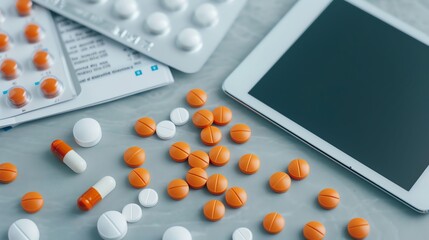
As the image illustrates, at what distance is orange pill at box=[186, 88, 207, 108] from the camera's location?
0.67 m

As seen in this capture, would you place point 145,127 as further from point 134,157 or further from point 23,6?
point 23,6

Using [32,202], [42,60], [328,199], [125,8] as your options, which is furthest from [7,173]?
[328,199]

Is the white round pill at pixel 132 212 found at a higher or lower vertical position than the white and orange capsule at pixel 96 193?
higher

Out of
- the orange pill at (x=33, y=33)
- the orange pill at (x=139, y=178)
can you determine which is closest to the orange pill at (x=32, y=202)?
the orange pill at (x=139, y=178)

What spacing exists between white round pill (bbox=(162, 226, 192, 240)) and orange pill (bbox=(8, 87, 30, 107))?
0.78 ft

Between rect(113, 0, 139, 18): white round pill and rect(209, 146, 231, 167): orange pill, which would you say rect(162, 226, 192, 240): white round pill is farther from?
rect(113, 0, 139, 18): white round pill

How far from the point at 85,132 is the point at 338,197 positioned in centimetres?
30

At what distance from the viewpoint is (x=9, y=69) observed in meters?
0.66

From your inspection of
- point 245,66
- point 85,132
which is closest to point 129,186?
point 85,132

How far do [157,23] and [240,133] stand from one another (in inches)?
7.2

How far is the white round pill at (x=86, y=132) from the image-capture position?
0.63m

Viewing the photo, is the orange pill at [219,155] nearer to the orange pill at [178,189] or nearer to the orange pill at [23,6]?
the orange pill at [178,189]

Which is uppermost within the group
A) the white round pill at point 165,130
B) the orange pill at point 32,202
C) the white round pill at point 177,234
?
the white round pill at point 165,130

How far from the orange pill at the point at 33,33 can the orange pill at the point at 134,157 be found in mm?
197
